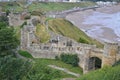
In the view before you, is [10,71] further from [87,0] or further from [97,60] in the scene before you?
[87,0]

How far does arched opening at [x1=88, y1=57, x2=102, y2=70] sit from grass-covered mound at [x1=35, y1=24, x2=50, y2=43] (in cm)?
904

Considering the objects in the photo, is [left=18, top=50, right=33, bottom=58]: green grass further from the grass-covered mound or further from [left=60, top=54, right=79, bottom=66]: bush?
[left=60, top=54, right=79, bottom=66]: bush

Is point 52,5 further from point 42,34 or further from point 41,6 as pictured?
point 42,34

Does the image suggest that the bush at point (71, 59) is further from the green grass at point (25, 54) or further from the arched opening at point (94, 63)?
the green grass at point (25, 54)

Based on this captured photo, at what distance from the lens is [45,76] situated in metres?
28.0

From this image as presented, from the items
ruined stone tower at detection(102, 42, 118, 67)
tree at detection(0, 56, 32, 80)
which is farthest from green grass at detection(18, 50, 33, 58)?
tree at detection(0, 56, 32, 80)

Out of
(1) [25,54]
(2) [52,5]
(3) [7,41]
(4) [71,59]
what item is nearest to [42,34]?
(1) [25,54]

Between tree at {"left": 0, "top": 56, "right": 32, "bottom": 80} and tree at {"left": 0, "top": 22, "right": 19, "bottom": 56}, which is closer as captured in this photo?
tree at {"left": 0, "top": 56, "right": 32, "bottom": 80}

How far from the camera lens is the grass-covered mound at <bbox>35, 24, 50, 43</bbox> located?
143 feet

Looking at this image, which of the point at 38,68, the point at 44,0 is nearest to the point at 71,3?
the point at 44,0

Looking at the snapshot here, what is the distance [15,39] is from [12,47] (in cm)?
115

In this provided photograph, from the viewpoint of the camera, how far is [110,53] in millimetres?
32750

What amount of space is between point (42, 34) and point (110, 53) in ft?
44.9

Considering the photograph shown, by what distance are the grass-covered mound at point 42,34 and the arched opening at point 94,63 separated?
9.04m
